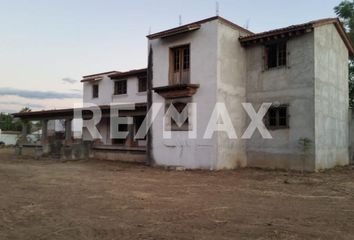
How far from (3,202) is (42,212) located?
1.86 meters

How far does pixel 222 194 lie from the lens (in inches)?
405

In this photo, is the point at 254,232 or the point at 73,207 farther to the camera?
the point at 73,207

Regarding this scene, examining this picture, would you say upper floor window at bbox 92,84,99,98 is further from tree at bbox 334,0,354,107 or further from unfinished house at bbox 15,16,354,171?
tree at bbox 334,0,354,107

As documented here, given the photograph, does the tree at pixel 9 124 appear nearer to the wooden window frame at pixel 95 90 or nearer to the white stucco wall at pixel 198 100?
the wooden window frame at pixel 95 90

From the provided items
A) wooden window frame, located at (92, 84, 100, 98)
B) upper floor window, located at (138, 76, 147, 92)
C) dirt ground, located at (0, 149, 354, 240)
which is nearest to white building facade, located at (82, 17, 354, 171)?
dirt ground, located at (0, 149, 354, 240)

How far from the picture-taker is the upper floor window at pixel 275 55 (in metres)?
16.6

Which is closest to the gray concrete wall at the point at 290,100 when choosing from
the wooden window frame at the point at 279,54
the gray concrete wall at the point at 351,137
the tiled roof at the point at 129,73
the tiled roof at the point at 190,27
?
the wooden window frame at the point at 279,54

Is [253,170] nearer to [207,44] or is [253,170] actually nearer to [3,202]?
[207,44]

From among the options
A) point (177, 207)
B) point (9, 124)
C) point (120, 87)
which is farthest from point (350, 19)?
point (9, 124)

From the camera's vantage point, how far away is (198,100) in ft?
55.6

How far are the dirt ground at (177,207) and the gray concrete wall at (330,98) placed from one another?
2499mm

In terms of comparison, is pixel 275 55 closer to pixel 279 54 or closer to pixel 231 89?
pixel 279 54

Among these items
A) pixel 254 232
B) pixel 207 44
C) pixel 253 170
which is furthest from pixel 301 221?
pixel 207 44

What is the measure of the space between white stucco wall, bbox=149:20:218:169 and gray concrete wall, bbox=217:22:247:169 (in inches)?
12.7
